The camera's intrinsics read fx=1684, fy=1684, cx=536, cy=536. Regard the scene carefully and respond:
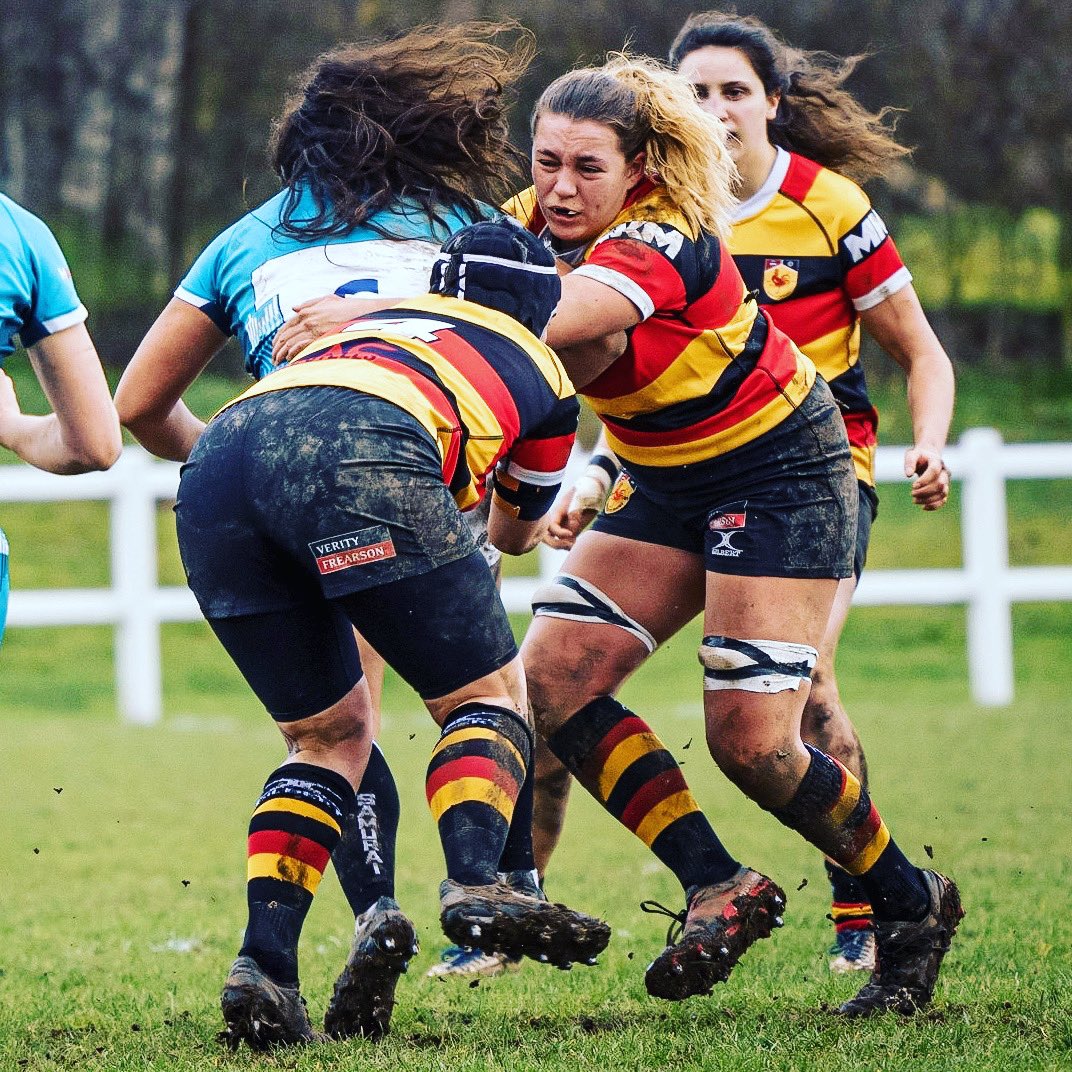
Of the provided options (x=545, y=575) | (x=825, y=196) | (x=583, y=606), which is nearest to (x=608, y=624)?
(x=583, y=606)

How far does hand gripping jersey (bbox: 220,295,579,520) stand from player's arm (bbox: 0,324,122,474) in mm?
405

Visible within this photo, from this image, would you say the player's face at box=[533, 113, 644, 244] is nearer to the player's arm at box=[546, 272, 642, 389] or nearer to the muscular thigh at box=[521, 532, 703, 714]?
the player's arm at box=[546, 272, 642, 389]

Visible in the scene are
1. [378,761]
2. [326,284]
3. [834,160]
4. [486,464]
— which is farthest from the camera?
[834,160]

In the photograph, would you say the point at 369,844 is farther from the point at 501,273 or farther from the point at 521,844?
the point at 501,273

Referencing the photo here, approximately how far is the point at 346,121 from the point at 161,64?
17091 mm

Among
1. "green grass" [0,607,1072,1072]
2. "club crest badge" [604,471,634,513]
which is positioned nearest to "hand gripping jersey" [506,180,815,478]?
"club crest badge" [604,471,634,513]

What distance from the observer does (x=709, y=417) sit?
3.96 meters

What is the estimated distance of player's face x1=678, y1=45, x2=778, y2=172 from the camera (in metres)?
4.84

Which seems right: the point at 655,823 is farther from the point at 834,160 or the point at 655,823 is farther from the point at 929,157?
the point at 929,157

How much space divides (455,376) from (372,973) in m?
1.23

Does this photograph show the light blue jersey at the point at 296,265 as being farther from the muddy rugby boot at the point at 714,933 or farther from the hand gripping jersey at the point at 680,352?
the muddy rugby boot at the point at 714,933

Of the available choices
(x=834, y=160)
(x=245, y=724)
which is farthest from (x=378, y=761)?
(x=245, y=724)

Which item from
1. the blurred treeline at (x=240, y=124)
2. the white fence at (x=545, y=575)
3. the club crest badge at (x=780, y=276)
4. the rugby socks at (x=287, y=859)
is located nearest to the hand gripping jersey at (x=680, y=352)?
the club crest badge at (x=780, y=276)

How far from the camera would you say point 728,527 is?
4.05 meters
